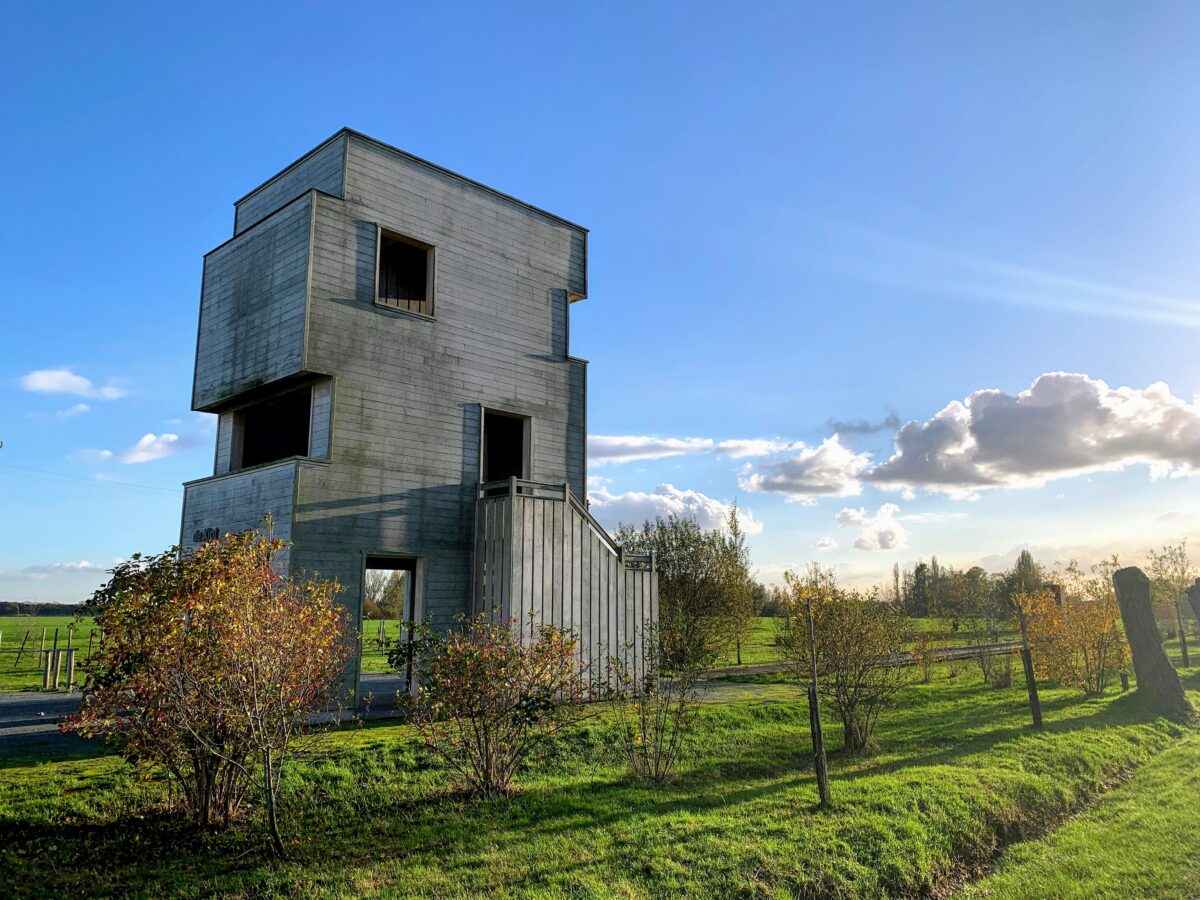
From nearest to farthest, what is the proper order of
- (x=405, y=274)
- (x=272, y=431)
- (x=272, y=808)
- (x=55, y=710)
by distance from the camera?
1. (x=272, y=808)
2. (x=55, y=710)
3. (x=405, y=274)
4. (x=272, y=431)

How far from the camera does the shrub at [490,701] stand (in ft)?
29.6

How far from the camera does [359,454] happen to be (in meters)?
14.9

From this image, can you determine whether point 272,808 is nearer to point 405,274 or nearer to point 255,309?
point 255,309

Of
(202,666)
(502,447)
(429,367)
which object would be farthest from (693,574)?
(202,666)

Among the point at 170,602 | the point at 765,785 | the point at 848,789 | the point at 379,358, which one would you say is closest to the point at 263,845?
the point at 170,602

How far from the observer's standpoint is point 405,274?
17828 millimetres

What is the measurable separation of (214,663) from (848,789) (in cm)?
762

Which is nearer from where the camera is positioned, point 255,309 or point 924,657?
point 255,309

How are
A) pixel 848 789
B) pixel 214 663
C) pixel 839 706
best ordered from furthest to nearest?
pixel 839 706, pixel 848 789, pixel 214 663

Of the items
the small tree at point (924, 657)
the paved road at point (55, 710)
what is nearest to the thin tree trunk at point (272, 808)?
the paved road at point (55, 710)

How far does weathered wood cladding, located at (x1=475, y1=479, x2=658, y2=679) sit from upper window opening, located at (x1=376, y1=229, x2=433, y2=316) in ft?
14.9

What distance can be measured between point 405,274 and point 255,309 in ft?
11.1

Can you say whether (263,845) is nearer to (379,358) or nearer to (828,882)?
(828,882)

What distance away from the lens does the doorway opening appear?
10.5 meters
